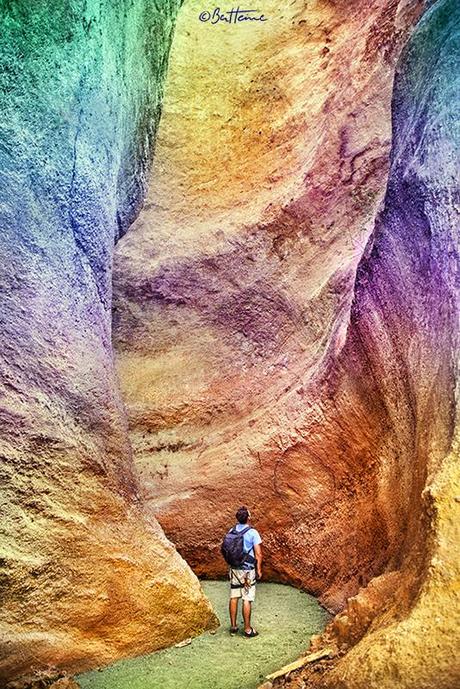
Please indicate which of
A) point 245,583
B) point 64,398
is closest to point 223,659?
point 245,583

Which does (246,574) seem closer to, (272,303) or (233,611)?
(233,611)

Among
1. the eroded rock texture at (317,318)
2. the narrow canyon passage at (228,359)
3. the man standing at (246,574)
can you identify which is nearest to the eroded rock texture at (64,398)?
the narrow canyon passage at (228,359)

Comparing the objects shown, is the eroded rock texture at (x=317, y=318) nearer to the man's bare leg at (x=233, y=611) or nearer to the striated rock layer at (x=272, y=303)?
the striated rock layer at (x=272, y=303)

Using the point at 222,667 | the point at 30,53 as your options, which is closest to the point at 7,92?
the point at 30,53

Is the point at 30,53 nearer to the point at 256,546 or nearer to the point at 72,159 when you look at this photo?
the point at 72,159

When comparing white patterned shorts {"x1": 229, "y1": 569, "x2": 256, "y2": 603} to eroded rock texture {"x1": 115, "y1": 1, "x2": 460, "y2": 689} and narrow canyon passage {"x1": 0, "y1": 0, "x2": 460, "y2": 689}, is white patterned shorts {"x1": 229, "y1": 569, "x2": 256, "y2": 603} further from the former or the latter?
eroded rock texture {"x1": 115, "y1": 1, "x2": 460, "y2": 689}

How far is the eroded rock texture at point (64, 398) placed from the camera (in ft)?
18.1

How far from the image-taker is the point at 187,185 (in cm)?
1114

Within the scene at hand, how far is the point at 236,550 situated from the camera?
6.31 metres

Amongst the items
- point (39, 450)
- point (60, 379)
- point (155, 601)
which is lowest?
point (155, 601)

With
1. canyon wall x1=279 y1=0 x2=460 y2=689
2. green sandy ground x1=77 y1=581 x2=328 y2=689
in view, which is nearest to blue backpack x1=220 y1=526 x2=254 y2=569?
green sandy ground x1=77 y1=581 x2=328 y2=689

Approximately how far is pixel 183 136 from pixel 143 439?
5.62 m

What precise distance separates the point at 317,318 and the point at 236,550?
3753 mm

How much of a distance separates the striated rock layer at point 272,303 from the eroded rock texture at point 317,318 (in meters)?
0.03
